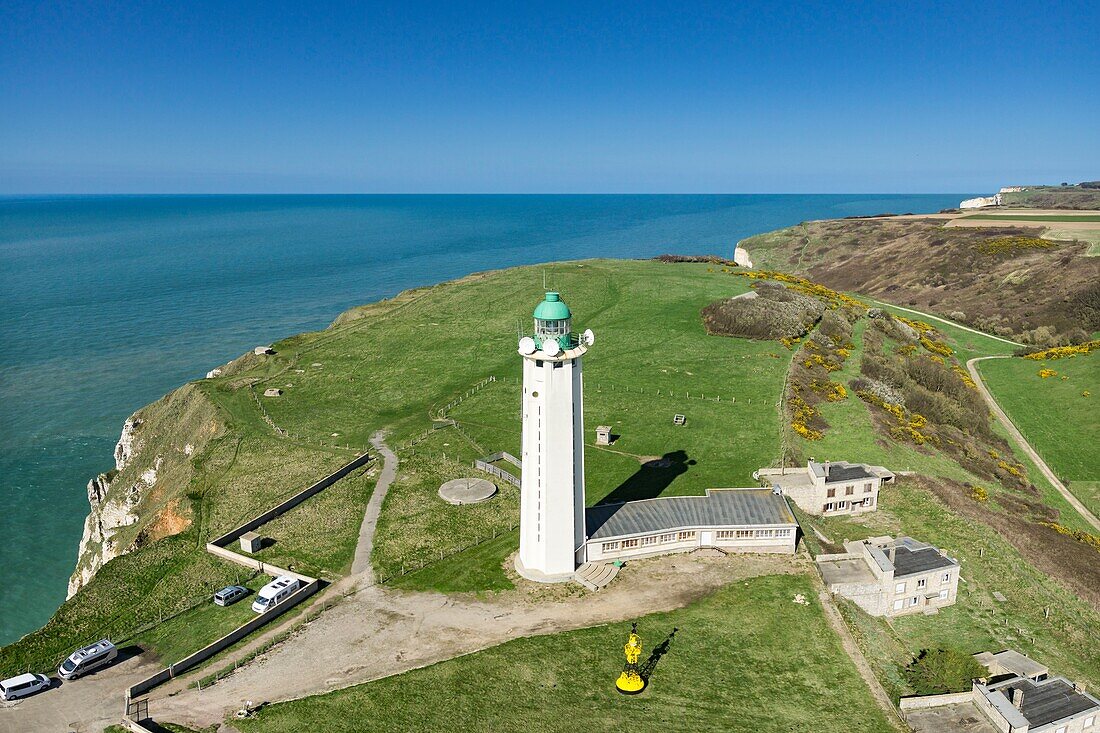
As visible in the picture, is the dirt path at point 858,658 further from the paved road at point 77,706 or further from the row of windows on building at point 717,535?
the paved road at point 77,706

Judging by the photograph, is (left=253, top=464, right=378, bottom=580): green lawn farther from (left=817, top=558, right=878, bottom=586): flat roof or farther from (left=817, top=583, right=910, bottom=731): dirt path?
(left=817, top=558, right=878, bottom=586): flat roof

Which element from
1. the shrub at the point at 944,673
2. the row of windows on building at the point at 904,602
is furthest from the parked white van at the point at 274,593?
the row of windows on building at the point at 904,602

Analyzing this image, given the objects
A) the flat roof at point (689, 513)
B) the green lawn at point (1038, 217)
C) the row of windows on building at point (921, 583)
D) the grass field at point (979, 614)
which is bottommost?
the grass field at point (979, 614)

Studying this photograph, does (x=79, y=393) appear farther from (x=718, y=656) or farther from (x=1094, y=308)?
(x=1094, y=308)

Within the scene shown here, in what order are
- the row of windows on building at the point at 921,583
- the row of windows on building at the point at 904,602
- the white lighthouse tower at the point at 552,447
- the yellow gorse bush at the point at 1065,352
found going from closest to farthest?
the white lighthouse tower at the point at 552,447 < the row of windows on building at the point at 921,583 < the row of windows on building at the point at 904,602 < the yellow gorse bush at the point at 1065,352

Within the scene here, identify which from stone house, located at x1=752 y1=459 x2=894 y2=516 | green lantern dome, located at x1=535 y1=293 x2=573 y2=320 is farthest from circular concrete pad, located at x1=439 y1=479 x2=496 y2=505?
stone house, located at x1=752 y1=459 x2=894 y2=516

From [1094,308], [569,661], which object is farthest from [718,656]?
[1094,308]

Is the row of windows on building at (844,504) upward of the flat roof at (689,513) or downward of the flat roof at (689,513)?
downward
